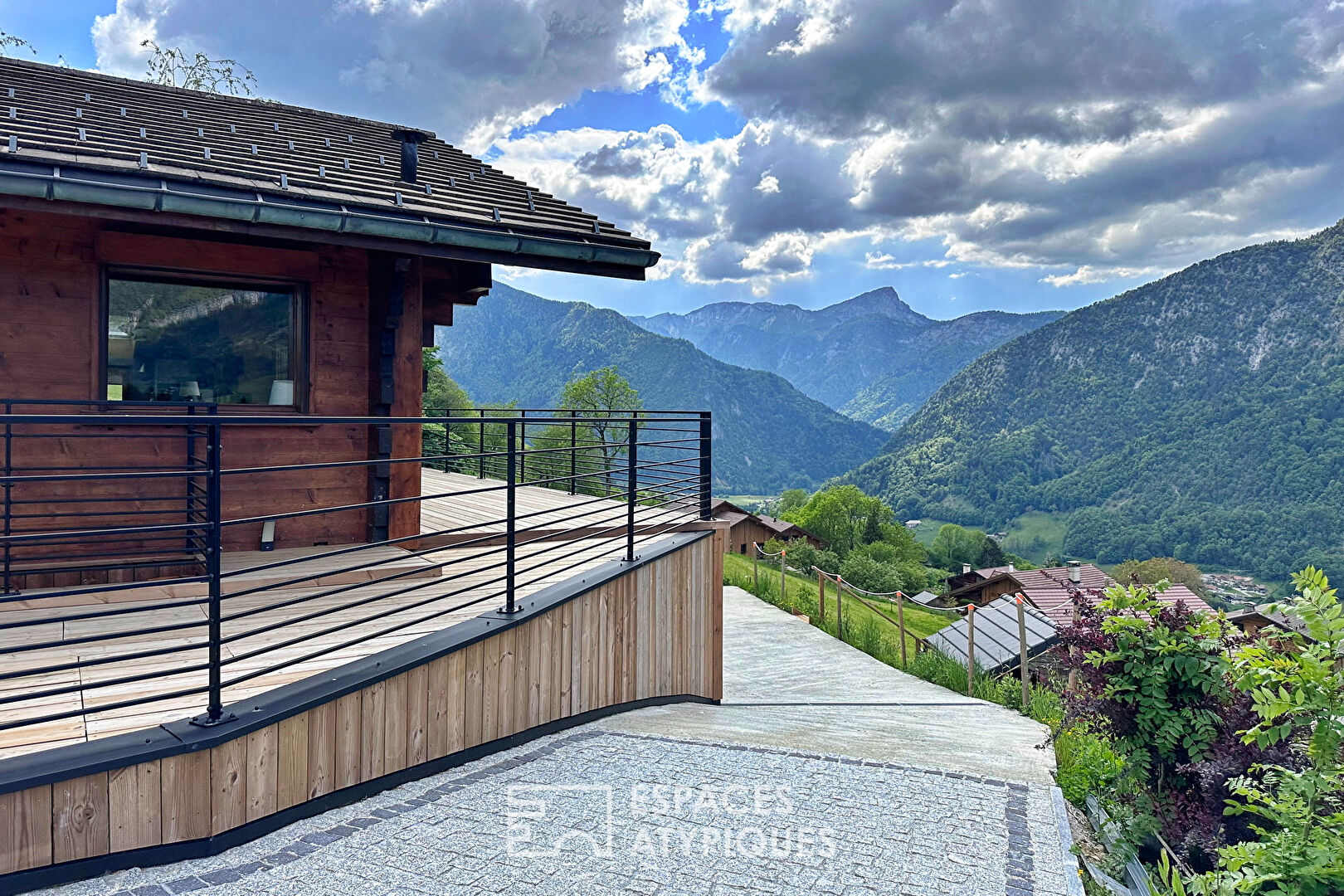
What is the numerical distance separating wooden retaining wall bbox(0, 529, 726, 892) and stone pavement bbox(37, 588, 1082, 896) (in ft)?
0.38

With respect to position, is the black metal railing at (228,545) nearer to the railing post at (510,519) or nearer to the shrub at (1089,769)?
the railing post at (510,519)

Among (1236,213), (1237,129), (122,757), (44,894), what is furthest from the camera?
(1236,213)

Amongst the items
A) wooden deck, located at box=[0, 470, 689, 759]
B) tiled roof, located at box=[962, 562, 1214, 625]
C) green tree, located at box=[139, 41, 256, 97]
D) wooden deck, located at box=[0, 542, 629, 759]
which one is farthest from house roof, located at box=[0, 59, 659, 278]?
green tree, located at box=[139, 41, 256, 97]

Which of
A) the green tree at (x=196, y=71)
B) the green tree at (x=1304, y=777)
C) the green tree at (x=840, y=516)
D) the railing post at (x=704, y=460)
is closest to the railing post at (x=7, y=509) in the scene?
the railing post at (x=704, y=460)

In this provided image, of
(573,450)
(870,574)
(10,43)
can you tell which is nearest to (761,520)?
(870,574)

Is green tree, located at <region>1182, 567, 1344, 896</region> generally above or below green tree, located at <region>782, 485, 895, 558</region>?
above

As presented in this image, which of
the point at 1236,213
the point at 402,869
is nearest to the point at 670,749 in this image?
the point at 402,869

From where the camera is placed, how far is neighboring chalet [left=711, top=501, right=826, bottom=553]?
2045 inches

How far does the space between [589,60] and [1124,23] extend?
194 feet

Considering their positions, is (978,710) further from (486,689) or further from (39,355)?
(39,355)

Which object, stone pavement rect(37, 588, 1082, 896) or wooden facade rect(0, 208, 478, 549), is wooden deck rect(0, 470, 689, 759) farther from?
stone pavement rect(37, 588, 1082, 896)

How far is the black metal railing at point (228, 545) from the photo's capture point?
130 inches

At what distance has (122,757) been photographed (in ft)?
8.82

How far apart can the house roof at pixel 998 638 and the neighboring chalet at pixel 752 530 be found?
120ft
